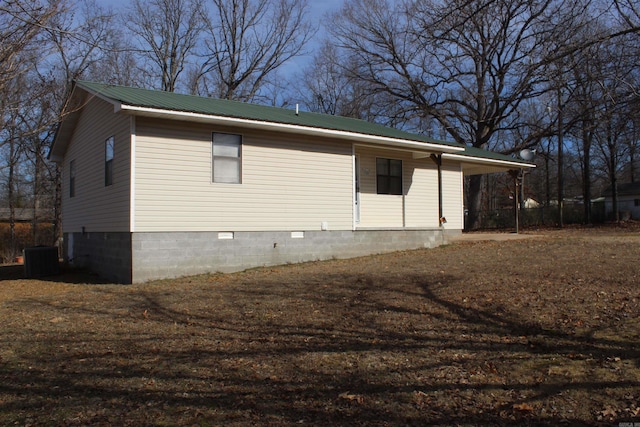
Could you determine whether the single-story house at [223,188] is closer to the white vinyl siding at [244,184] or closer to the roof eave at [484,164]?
the white vinyl siding at [244,184]

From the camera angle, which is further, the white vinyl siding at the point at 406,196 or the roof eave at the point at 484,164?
the roof eave at the point at 484,164

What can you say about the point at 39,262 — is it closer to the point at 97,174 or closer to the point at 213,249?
the point at 97,174

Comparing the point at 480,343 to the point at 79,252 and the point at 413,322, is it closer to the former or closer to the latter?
the point at 413,322

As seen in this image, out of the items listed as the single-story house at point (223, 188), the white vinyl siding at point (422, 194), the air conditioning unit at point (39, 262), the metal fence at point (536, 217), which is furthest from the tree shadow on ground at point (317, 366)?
A: the metal fence at point (536, 217)

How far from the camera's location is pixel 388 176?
1486 centimetres

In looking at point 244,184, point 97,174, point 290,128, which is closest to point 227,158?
point 244,184

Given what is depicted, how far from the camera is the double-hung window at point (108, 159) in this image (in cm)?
1127

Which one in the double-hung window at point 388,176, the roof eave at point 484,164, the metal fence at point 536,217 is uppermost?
the roof eave at point 484,164

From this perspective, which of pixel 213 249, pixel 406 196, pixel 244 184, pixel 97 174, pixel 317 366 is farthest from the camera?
pixel 406 196

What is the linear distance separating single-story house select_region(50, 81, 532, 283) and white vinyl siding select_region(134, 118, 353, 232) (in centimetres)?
2

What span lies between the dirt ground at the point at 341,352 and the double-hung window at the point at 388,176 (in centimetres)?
613

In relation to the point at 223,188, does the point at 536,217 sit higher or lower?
lower

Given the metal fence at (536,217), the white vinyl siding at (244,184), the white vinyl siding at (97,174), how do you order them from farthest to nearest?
the metal fence at (536,217), the white vinyl siding at (97,174), the white vinyl siding at (244,184)

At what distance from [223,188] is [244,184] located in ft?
1.80
